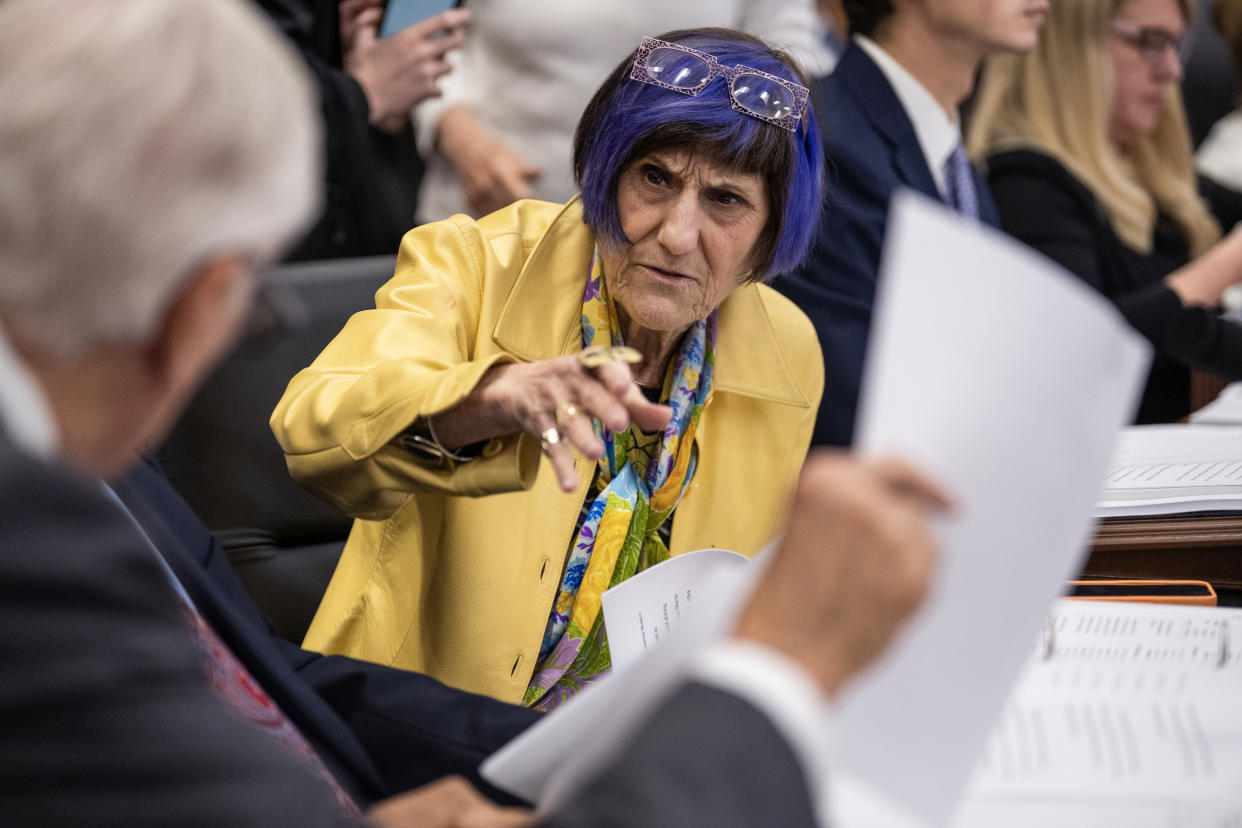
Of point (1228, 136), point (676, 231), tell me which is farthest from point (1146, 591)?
point (1228, 136)

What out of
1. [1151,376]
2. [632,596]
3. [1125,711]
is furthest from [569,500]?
[1151,376]

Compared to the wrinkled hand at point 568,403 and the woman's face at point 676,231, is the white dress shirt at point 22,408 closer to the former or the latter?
the wrinkled hand at point 568,403

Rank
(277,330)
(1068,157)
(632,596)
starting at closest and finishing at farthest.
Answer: (277,330) < (632,596) < (1068,157)

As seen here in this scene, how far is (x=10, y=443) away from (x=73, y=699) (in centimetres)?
10

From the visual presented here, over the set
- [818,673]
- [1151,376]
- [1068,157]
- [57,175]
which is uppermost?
[57,175]

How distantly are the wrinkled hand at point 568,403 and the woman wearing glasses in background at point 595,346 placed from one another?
0.74ft

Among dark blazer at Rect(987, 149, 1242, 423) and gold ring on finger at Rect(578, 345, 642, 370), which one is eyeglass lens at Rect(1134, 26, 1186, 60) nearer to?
dark blazer at Rect(987, 149, 1242, 423)

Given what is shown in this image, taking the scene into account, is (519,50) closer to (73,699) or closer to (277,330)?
(277,330)

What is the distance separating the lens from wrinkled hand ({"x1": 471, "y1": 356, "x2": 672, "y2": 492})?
3.00ft

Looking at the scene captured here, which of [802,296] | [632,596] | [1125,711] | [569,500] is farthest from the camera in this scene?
[802,296]

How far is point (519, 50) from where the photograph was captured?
1.99m

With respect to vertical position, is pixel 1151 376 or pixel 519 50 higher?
pixel 519 50

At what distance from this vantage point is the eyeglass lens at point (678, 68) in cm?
137

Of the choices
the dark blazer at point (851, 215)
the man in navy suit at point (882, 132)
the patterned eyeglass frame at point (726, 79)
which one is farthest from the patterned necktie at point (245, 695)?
the man in navy suit at point (882, 132)
